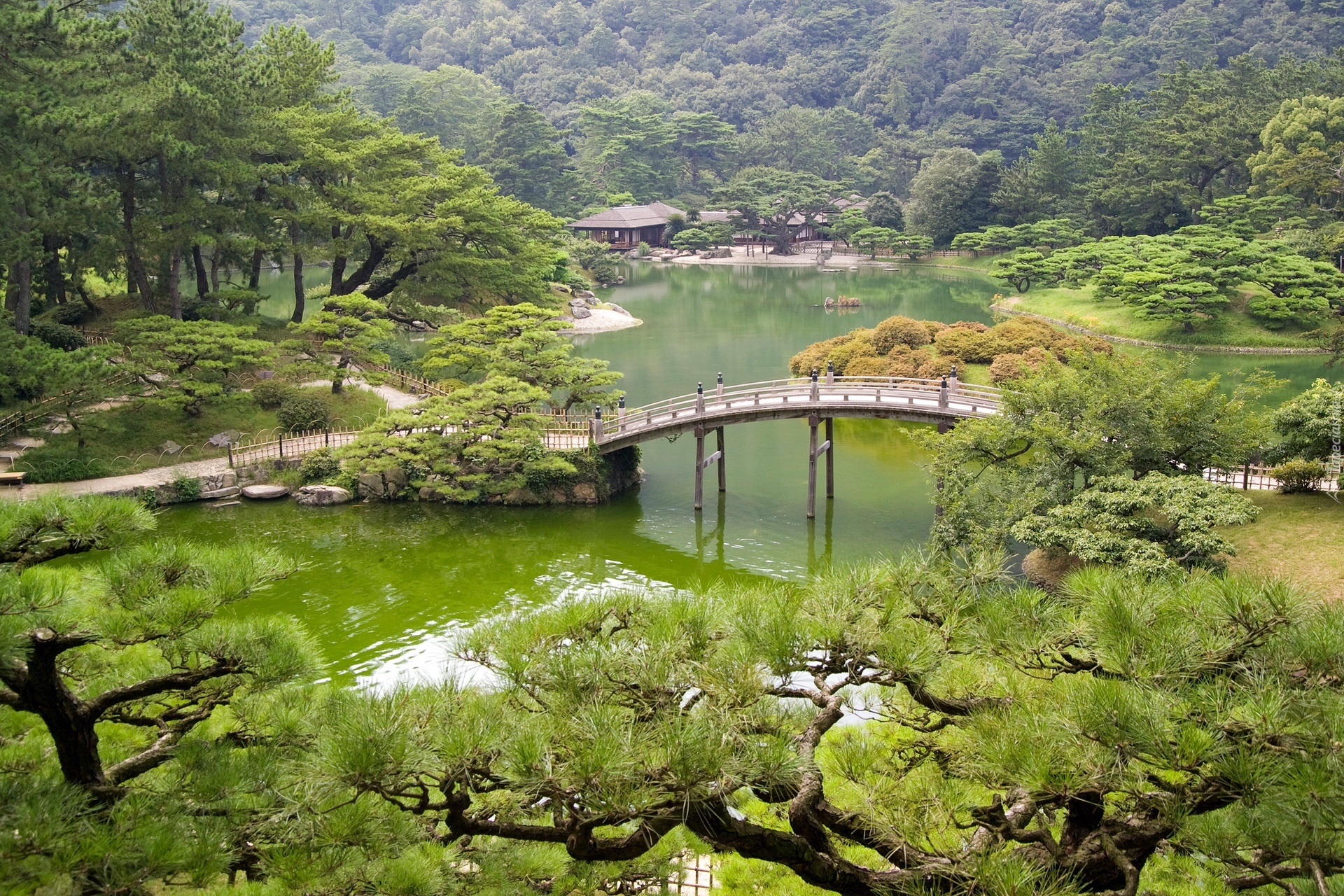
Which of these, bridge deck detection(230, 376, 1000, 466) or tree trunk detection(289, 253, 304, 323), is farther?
tree trunk detection(289, 253, 304, 323)

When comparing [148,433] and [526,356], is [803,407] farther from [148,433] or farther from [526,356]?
[148,433]

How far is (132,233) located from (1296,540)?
23988 mm

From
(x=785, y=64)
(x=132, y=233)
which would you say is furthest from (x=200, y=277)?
(x=785, y=64)

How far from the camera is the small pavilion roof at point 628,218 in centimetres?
6081

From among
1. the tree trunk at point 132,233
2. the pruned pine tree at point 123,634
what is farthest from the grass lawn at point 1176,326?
the pruned pine tree at point 123,634

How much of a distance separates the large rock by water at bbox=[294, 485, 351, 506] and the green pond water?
21 cm

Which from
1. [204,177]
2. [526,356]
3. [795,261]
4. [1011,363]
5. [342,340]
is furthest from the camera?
[795,261]

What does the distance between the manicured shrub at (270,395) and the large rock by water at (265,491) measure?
3.11 meters

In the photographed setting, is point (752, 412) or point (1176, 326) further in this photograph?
point (1176, 326)

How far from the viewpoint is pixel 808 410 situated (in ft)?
66.6

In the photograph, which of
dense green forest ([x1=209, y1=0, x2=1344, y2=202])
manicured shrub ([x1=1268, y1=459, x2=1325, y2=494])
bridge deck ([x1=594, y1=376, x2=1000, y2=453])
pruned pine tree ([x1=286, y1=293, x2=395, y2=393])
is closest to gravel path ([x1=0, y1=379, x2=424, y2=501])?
pruned pine tree ([x1=286, y1=293, x2=395, y2=393])

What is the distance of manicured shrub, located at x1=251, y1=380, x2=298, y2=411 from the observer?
23.4m

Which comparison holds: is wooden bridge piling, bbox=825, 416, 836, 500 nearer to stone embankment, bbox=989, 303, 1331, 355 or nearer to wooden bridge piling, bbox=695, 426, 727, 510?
wooden bridge piling, bbox=695, 426, 727, 510

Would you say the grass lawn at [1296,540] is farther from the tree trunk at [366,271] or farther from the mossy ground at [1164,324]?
the tree trunk at [366,271]
